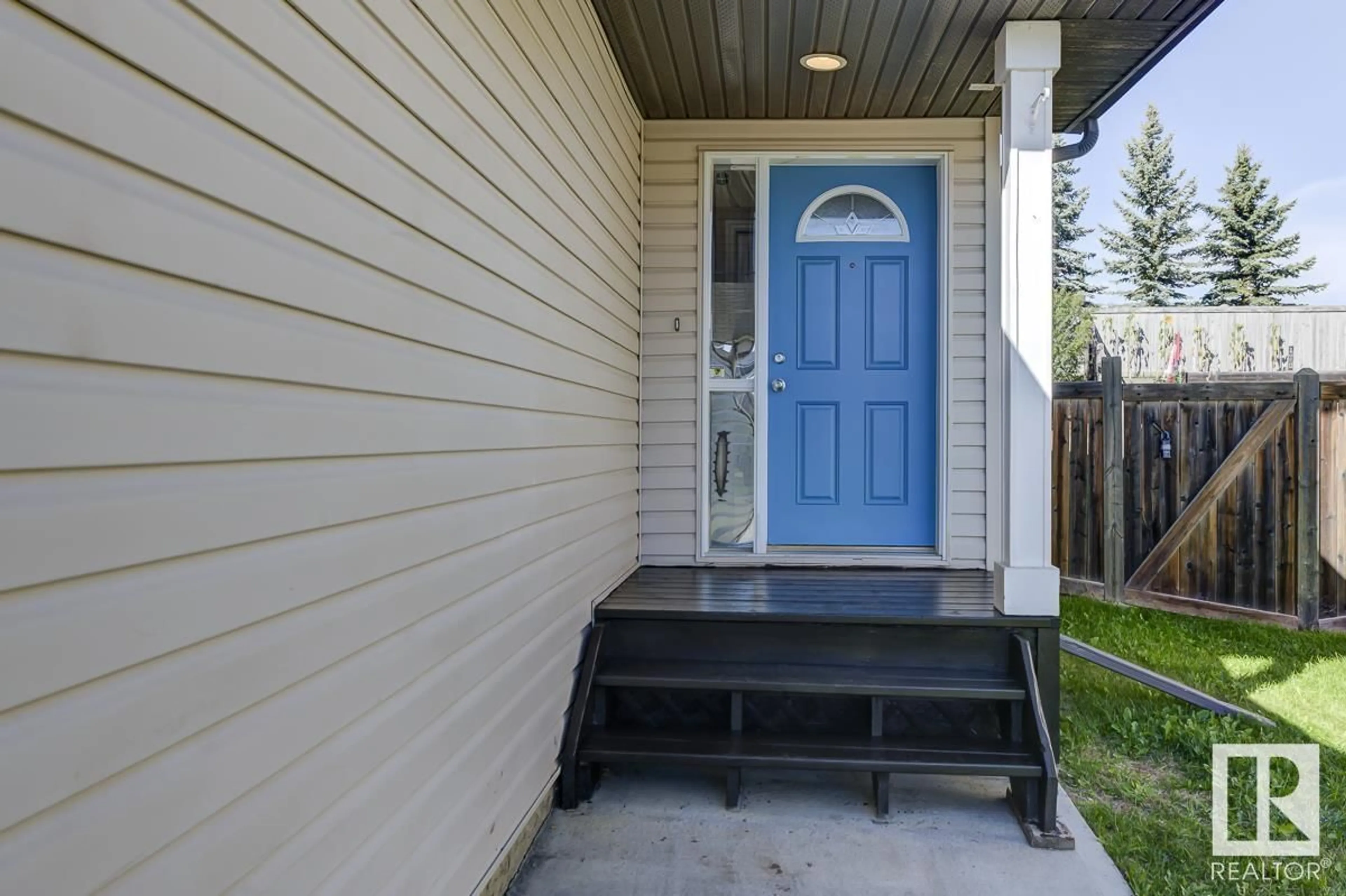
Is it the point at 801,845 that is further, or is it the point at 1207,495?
the point at 1207,495

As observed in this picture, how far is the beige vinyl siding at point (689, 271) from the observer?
3.97 meters

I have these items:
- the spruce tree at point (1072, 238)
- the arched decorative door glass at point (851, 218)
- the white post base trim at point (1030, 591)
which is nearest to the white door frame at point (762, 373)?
the arched decorative door glass at point (851, 218)

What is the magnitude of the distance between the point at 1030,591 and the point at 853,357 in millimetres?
1463

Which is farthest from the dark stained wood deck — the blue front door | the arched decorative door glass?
the arched decorative door glass

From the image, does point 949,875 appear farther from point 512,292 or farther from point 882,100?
point 882,100

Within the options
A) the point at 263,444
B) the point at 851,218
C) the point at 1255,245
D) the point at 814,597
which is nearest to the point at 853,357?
the point at 851,218

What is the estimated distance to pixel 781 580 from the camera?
3.64 m

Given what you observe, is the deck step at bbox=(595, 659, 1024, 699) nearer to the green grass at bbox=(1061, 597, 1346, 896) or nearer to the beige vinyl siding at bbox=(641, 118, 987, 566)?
the green grass at bbox=(1061, 597, 1346, 896)

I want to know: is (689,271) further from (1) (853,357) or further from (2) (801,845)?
(2) (801,845)

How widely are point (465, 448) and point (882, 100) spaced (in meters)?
2.78

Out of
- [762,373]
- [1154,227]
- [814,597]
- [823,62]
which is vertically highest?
[1154,227]

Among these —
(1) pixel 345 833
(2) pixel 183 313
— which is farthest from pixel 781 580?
(2) pixel 183 313

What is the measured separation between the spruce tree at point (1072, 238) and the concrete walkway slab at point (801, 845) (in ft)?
64.2

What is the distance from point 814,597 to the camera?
326cm
